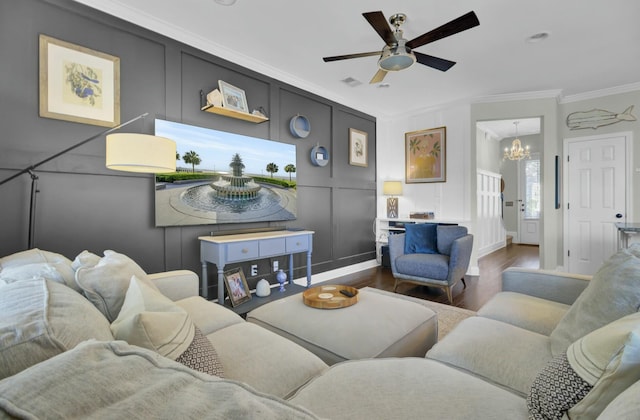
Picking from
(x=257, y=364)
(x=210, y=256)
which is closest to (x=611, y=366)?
(x=257, y=364)

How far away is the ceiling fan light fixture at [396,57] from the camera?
8.16ft

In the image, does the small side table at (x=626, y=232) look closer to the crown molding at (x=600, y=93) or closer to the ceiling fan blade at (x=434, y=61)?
the ceiling fan blade at (x=434, y=61)

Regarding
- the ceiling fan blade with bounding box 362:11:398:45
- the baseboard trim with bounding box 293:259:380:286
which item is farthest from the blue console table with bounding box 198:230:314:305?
the ceiling fan blade with bounding box 362:11:398:45

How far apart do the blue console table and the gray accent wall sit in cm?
16

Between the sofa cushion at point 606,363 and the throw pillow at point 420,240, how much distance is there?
2943 millimetres

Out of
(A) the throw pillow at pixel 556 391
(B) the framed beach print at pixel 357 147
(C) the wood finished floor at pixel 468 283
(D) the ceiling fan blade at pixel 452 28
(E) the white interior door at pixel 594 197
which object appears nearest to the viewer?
(A) the throw pillow at pixel 556 391

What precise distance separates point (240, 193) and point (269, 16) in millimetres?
1717

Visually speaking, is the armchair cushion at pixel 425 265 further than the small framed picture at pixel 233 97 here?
Yes

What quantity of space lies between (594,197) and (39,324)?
6126 mm

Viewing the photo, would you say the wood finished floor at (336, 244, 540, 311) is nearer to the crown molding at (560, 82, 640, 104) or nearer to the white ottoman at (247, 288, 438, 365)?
the white ottoman at (247, 288, 438, 365)

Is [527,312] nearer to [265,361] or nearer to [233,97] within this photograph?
[265,361]

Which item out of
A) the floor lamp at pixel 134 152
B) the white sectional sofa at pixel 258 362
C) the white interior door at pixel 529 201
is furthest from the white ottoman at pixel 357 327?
the white interior door at pixel 529 201

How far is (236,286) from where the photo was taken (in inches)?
118

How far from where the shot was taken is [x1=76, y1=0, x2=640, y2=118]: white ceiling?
8.28 feet
